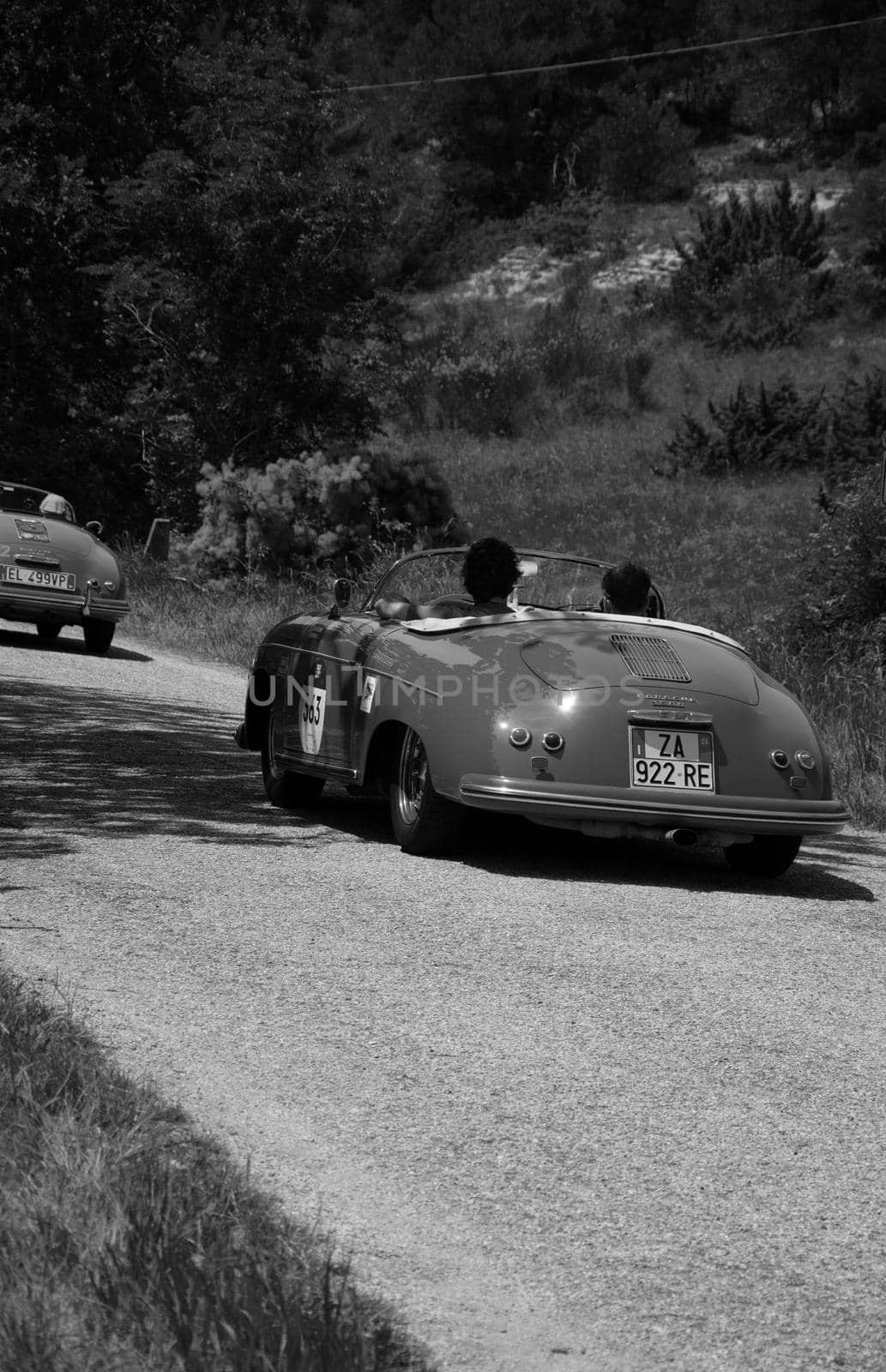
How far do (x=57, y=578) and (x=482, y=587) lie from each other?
30.5 ft

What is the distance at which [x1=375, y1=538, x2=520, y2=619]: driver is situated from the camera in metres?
8.23

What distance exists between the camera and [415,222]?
67.1m

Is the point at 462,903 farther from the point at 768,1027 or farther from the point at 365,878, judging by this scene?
the point at 768,1027

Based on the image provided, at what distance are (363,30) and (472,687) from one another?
294 feet

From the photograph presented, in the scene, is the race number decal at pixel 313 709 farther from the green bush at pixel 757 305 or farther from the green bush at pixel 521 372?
the green bush at pixel 757 305

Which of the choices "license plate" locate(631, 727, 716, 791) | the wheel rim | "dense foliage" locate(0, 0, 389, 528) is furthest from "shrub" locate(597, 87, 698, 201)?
"license plate" locate(631, 727, 716, 791)

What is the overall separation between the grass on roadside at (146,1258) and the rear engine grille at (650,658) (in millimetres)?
3727

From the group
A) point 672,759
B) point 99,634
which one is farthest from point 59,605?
point 672,759

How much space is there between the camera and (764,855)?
7.65 m

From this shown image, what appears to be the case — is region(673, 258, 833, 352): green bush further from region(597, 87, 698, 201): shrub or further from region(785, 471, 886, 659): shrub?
region(785, 471, 886, 659): shrub

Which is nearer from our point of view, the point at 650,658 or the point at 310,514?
the point at 650,658

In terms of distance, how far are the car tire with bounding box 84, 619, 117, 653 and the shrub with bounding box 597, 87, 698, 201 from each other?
185 feet

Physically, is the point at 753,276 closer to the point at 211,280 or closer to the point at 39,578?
the point at 211,280

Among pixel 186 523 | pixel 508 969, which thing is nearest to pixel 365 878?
pixel 508 969
